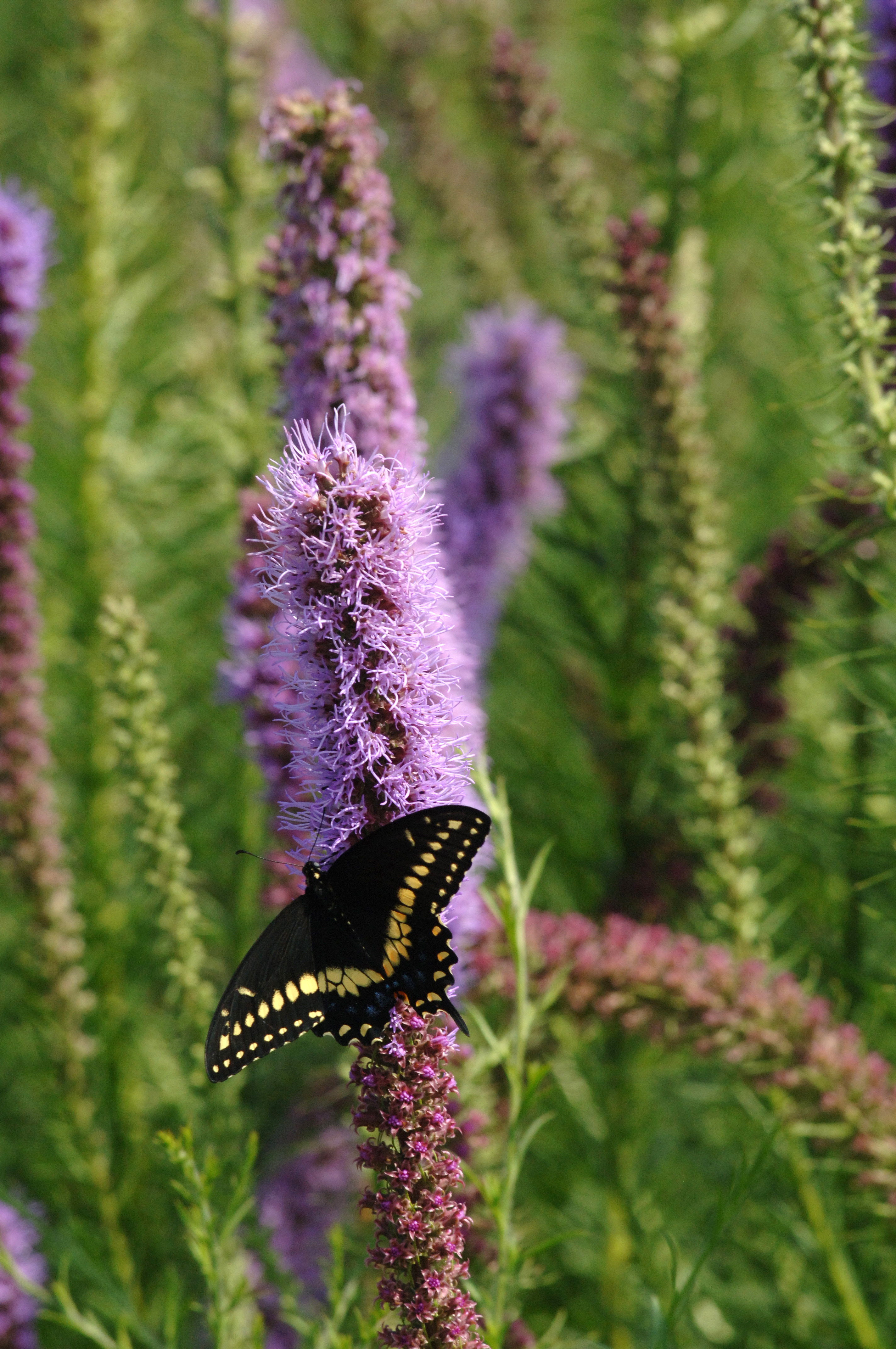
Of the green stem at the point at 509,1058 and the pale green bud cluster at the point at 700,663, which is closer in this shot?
the green stem at the point at 509,1058

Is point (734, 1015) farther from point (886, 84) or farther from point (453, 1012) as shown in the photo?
point (886, 84)

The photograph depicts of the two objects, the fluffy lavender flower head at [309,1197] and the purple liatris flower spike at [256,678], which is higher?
the purple liatris flower spike at [256,678]

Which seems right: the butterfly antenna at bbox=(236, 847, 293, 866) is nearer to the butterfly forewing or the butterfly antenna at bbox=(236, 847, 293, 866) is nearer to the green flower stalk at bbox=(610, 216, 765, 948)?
the butterfly forewing

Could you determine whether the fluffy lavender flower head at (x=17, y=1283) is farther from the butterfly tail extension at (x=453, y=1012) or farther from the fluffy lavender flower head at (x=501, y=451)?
the fluffy lavender flower head at (x=501, y=451)

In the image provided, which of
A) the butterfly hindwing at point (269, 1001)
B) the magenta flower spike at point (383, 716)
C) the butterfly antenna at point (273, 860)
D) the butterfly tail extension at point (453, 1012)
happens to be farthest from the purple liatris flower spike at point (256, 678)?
the butterfly tail extension at point (453, 1012)

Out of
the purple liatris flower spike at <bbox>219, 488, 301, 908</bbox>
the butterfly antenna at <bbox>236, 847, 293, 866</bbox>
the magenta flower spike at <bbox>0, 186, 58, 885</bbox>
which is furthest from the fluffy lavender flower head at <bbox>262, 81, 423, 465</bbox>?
the magenta flower spike at <bbox>0, 186, 58, 885</bbox>

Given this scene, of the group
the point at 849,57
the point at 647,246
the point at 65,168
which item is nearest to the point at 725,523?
the point at 647,246

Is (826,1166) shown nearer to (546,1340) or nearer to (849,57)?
(546,1340)
